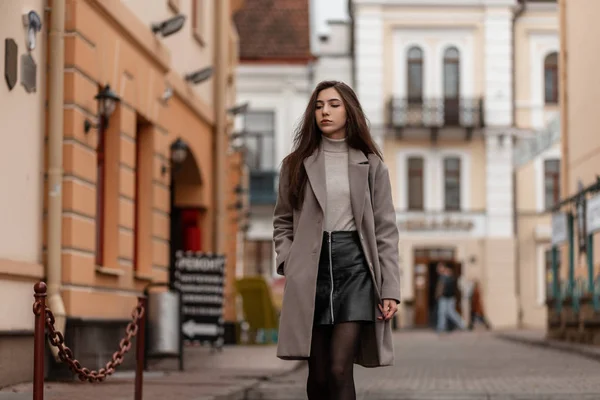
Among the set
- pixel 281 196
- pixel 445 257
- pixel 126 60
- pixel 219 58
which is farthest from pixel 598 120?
pixel 445 257

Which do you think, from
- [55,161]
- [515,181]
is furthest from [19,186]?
[515,181]

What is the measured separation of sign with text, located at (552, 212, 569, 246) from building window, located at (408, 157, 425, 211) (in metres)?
19.3

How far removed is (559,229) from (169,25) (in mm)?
10081

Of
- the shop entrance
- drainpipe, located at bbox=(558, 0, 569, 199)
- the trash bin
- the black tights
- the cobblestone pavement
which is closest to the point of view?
the black tights

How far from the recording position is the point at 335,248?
609cm

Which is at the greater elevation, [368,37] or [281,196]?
[368,37]

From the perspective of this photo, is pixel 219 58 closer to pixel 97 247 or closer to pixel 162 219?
pixel 162 219

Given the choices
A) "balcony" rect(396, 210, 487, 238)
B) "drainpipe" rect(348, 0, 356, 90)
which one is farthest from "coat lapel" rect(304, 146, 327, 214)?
"drainpipe" rect(348, 0, 356, 90)

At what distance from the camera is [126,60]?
1490cm

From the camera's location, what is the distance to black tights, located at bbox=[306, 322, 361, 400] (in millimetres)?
5957

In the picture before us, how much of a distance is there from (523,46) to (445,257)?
760cm

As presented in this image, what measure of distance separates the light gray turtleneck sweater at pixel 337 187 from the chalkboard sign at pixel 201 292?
11450 millimetres

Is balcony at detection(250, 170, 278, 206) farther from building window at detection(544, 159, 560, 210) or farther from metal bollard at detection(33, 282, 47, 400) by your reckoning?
metal bollard at detection(33, 282, 47, 400)

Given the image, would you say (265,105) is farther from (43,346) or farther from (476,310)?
(43,346)
